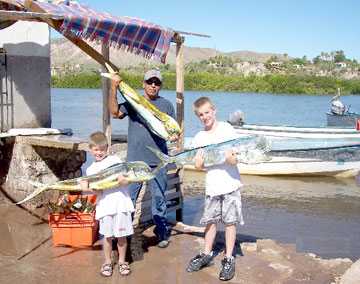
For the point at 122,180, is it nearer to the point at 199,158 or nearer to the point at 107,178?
the point at 107,178

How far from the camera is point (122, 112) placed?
193 inches

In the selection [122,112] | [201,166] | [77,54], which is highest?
[77,54]

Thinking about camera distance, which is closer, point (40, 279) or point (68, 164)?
point (40, 279)

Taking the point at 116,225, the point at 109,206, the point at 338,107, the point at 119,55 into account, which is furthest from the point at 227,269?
the point at 119,55

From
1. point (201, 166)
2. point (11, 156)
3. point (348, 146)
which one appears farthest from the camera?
point (348, 146)

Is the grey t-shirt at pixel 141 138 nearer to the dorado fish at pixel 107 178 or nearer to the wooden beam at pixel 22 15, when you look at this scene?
the dorado fish at pixel 107 178

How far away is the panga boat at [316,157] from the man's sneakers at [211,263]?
31.4 feet

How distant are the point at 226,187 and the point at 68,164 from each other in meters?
3.91

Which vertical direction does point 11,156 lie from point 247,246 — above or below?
above

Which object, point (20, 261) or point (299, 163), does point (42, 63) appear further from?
point (299, 163)

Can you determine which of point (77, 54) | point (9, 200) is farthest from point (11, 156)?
point (77, 54)

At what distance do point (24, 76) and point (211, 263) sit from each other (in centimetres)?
447

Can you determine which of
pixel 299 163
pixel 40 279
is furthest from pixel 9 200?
pixel 299 163

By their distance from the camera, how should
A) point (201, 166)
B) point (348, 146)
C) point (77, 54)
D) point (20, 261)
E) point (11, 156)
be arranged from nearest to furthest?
point (201, 166)
point (20, 261)
point (11, 156)
point (348, 146)
point (77, 54)
